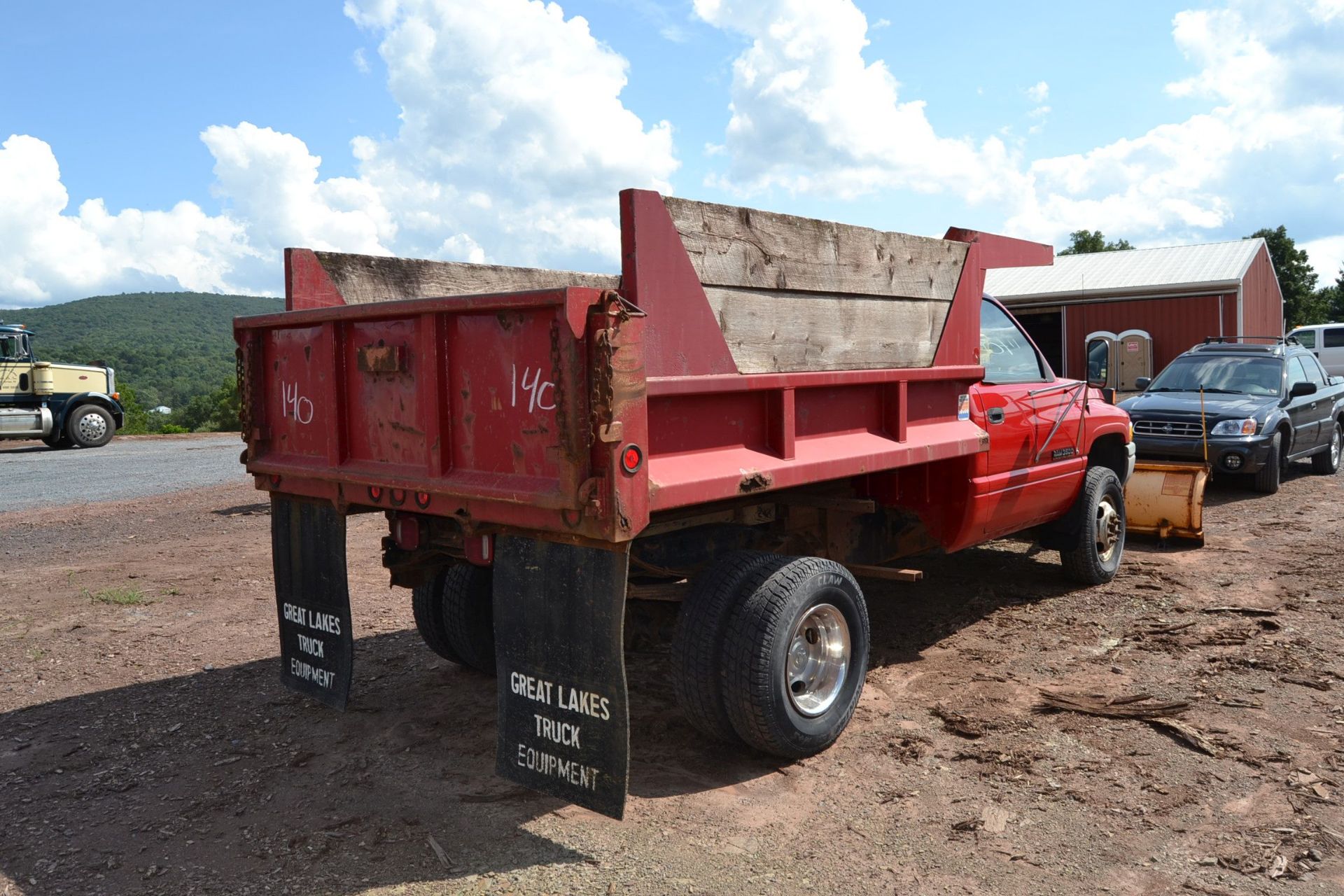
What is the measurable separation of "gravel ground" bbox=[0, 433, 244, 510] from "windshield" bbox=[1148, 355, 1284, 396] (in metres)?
12.3

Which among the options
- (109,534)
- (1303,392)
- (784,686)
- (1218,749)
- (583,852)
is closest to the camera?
(583,852)

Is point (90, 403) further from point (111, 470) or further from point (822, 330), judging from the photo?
point (822, 330)

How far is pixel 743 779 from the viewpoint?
3.80 meters

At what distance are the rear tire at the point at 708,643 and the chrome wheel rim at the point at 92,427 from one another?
69.3 feet

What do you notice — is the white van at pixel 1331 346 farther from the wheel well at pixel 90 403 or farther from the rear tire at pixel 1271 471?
the wheel well at pixel 90 403

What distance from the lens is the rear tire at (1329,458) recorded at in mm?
12422

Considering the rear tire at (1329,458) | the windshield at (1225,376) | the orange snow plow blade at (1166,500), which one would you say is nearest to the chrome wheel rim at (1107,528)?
the orange snow plow blade at (1166,500)

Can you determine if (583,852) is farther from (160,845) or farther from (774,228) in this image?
(774,228)

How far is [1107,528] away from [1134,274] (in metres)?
18.5

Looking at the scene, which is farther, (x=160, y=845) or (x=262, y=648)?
(x=262, y=648)

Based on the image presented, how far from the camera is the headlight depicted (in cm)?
1048

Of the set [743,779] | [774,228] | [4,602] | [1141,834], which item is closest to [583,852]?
[743,779]

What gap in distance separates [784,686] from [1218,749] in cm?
182

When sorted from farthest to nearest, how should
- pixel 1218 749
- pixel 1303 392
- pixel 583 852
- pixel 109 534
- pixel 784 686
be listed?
pixel 1303 392
pixel 109 534
pixel 1218 749
pixel 784 686
pixel 583 852
